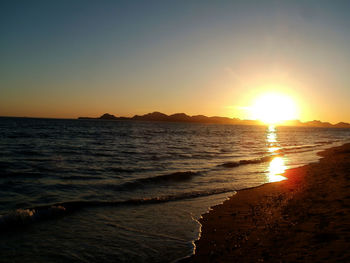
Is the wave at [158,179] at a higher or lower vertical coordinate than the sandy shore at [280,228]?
lower

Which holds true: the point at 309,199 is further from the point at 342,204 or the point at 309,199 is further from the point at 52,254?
the point at 52,254

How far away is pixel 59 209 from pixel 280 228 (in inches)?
304

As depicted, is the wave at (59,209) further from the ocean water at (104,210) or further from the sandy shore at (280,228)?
the sandy shore at (280,228)

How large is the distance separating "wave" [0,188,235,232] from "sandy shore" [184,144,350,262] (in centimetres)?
220

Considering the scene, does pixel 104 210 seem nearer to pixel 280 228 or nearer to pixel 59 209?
pixel 59 209

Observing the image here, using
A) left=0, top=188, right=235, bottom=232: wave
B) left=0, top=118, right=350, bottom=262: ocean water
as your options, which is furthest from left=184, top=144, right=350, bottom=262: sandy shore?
left=0, top=188, right=235, bottom=232: wave

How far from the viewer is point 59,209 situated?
9.87 m

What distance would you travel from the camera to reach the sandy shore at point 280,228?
6.05 m

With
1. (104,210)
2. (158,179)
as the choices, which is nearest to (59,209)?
(104,210)

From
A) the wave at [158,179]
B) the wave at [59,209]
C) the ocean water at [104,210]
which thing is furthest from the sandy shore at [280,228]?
the wave at [158,179]

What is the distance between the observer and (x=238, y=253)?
6336 mm

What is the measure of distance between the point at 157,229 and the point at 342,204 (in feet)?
22.0

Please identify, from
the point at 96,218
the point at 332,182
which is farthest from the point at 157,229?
the point at 332,182

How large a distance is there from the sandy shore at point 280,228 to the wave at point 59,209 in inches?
86.4
